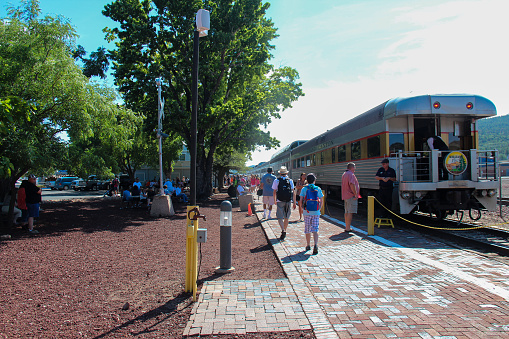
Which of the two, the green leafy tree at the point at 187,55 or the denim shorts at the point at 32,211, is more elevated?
the green leafy tree at the point at 187,55

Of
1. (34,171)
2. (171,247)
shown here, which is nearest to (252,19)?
(34,171)

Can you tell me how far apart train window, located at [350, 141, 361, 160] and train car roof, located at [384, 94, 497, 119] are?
8.66 ft

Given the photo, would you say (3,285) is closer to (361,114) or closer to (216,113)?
(361,114)

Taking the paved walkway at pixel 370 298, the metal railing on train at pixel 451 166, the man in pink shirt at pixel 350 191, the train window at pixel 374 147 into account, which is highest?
the train window at pixel 374 147

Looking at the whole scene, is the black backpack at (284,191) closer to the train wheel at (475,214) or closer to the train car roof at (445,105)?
the train car roof at (445,105)

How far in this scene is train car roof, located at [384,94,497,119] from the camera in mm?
9773

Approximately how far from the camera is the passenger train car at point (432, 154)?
949 cm

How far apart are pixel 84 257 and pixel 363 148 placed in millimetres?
9105

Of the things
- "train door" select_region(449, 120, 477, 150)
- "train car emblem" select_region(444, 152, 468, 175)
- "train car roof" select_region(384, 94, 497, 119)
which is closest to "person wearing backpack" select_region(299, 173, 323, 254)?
"train car roof" select_region(384, 94, 497, 119)

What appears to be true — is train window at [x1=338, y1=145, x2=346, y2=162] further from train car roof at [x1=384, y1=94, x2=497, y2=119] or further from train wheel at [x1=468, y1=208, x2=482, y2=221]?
train wheel at [x1=468, y1=208, x2=482, y2=221]

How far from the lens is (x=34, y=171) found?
11.3 metres

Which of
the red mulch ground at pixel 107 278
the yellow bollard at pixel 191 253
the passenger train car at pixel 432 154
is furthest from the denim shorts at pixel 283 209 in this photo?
the yellow bollard at pixel 191 253

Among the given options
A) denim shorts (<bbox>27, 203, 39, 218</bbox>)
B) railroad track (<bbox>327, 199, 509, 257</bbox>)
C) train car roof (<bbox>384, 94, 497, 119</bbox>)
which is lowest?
railroad track (<bbox>327, 199, 509, 257</bbox>)

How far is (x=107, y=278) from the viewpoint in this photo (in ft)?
18.6
